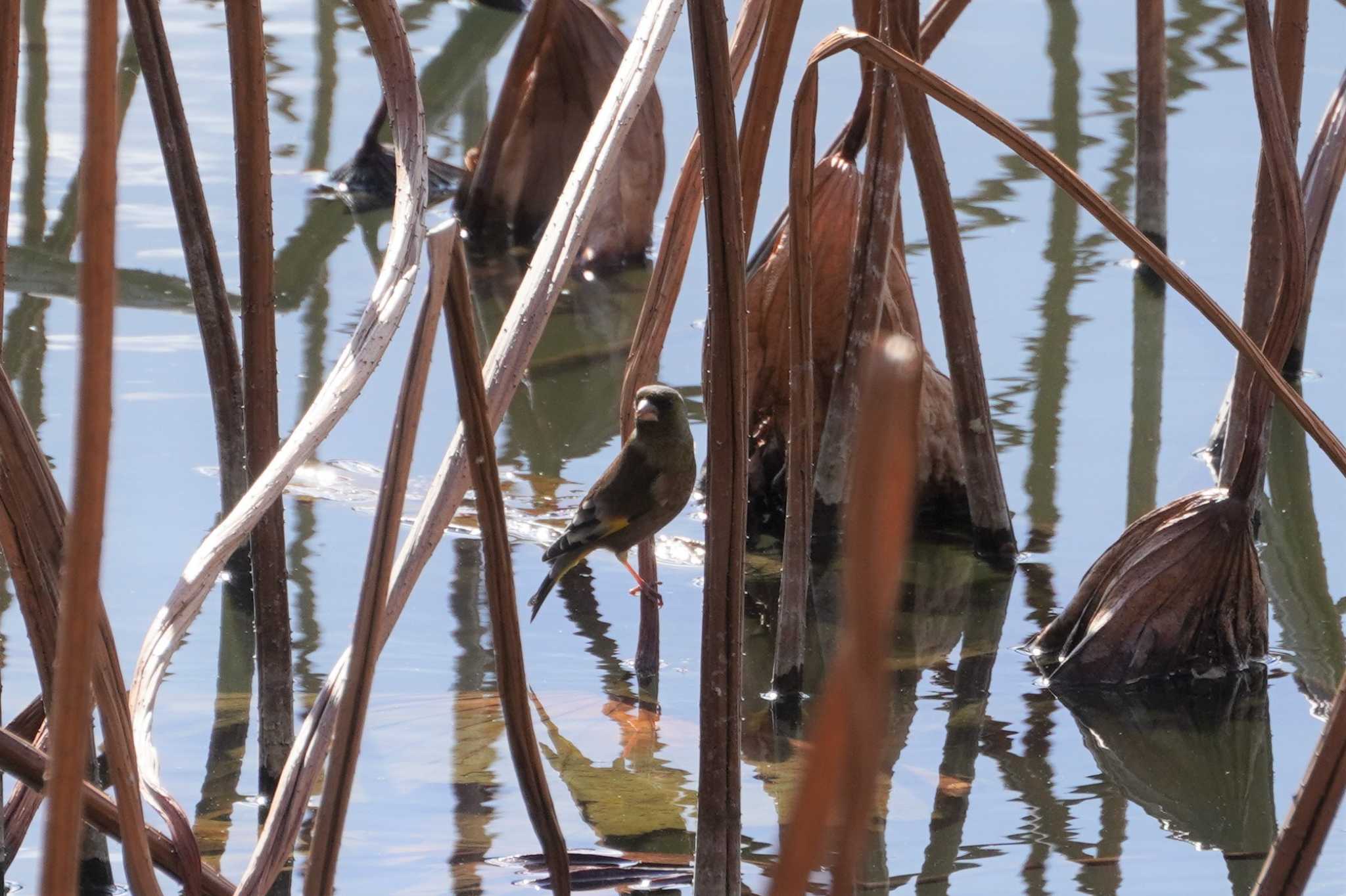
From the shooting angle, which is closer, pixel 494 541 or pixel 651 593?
pixel 494 541

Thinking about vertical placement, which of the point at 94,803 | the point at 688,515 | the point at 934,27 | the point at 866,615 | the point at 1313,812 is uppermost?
the point at 934,27

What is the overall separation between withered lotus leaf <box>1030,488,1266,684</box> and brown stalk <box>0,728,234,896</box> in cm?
113

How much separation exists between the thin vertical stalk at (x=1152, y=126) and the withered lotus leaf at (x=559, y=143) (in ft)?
3.23

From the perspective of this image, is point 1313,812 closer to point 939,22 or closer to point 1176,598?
point 1176,598

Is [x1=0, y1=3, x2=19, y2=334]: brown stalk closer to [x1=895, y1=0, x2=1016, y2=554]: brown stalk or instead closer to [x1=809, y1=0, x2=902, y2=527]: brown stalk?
→ [x1=809, y1=0, x2=902, y2=527]: brown stalk

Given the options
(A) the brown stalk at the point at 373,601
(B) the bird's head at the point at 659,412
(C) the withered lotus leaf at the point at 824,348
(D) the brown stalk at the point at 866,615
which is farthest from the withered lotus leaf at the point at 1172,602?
(D) the brown stalk at the point at 866,615

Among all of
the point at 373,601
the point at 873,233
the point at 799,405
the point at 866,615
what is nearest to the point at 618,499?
the point at 799,405

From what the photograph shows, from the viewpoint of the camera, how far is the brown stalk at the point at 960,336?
1.92 meters

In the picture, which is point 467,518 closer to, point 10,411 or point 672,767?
point 672,767

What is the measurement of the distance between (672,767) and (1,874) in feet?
2.41

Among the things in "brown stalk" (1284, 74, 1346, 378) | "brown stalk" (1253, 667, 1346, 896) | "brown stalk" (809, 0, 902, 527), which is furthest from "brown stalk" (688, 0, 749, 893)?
"brown stalk" (1284, 74, 1346, 378)

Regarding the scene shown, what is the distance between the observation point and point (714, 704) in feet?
3.21

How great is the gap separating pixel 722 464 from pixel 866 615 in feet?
2.01

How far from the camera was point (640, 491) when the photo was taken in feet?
5.64
